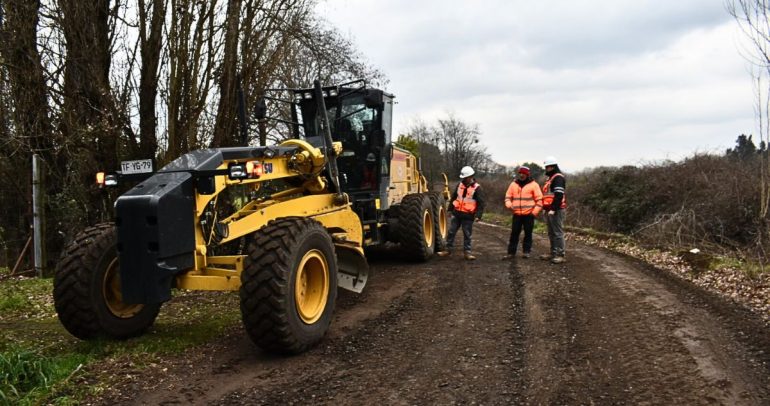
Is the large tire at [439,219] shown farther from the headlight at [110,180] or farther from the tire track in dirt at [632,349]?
the headlight at [110,180]

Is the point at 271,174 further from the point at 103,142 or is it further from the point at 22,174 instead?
the point at 22,174

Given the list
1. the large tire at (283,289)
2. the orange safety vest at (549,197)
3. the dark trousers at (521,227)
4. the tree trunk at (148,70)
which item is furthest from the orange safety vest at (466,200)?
the large tire at (283,289)

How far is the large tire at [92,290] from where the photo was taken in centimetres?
457

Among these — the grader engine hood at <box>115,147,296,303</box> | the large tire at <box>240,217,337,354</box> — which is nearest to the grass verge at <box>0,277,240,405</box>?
the grader engine hood at <box>115,147,296,303</box>

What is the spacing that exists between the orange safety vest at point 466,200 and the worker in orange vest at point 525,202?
0.60m

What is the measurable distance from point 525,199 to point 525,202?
0.16 feet

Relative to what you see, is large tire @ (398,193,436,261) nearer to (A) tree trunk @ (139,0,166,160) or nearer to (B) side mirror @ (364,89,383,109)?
(B) side mirror @ (364,89,383,109)

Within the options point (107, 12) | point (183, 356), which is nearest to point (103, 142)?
point (107, 12)

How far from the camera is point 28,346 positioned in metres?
4.91

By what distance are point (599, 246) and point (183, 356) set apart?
9.02 m

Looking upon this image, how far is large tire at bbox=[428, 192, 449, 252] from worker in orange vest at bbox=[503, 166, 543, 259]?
1.28 meters

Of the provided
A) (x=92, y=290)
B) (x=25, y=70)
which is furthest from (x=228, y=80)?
(x=92, y=290)

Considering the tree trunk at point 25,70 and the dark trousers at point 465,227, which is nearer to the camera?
the tree trunk at point 25,70

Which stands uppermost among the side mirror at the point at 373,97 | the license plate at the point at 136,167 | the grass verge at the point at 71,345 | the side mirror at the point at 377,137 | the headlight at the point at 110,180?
the side mirror at the point at 373,97
